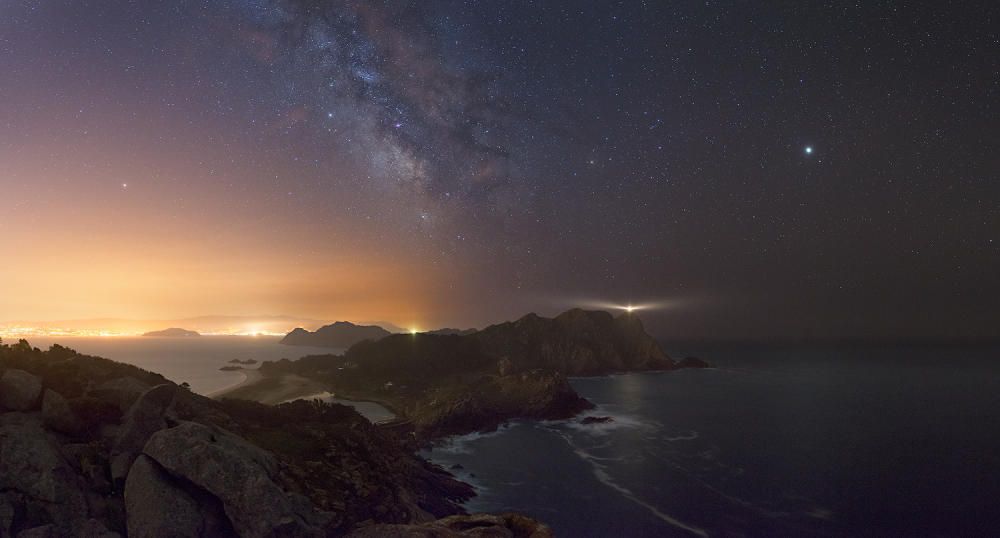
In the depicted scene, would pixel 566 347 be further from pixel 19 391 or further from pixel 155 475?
pixel 19 391

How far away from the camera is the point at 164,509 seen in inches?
739

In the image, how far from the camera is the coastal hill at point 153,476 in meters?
18.5

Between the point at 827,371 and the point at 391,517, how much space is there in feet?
719

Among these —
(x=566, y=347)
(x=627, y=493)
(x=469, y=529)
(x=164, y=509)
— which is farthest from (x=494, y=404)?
(x=566, y=347)

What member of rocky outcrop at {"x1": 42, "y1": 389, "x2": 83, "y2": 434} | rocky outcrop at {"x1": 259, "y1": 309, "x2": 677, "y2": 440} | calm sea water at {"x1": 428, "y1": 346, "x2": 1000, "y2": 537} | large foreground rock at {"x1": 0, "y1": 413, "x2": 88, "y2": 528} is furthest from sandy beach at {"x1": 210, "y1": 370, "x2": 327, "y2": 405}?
large foreground rock at {"x1": 0, "y1": 413, "x2": 88, "y2": 528}

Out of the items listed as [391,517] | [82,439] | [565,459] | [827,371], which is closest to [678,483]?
[565,459]

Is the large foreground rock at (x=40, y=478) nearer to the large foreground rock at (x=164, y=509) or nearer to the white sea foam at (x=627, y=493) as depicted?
the large foreground rock at (x=164, y=509)

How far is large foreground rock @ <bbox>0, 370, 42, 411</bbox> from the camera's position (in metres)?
21.9

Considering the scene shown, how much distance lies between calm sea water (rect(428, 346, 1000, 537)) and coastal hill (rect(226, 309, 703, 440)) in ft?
21.2

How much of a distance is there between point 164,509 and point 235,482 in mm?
2604

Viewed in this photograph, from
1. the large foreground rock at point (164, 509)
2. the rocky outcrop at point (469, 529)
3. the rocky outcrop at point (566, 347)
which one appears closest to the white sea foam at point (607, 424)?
the rocky outcrop at point (469, 529)

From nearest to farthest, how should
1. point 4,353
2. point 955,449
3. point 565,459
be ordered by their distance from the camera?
point 4,353, point 565,459, point 955,449

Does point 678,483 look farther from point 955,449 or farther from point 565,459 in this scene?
point 955,449

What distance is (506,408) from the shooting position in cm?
9325
